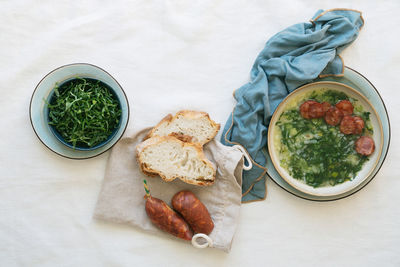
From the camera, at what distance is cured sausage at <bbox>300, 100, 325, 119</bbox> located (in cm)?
209

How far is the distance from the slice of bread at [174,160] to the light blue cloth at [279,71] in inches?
9.2

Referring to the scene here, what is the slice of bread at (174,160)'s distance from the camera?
209 centimetres

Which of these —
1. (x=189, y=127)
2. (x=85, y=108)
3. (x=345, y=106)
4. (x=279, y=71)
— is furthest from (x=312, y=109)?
(x=85, y=108)

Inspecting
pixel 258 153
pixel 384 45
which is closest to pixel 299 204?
pixel 258 153

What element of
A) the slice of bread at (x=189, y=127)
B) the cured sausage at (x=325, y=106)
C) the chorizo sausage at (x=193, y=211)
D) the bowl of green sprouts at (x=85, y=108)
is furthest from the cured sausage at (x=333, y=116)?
the bowl of green sprouts at (x=85, y=108)

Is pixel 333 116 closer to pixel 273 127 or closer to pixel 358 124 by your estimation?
pixel 358 124

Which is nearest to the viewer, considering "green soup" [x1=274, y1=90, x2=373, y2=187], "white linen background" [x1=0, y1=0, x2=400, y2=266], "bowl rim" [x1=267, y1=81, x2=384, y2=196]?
"bowl rim" [x1=267, y1=81, x2=384, y2=196]

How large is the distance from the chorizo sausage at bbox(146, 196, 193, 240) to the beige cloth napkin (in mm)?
98

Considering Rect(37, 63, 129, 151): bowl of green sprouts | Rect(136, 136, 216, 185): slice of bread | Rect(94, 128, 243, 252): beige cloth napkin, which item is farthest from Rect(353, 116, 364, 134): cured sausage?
Rect(37, 63, 129, 151): bowl of green sprouts

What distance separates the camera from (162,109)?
2.27 metres

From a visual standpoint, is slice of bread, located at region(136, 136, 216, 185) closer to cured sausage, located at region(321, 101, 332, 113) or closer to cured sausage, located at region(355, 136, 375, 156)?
cured sausage, located at region(321, 101, 332, 113)

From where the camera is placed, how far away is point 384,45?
227cm

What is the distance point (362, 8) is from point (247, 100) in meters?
1.08

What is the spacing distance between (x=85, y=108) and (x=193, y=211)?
955 millimetres
